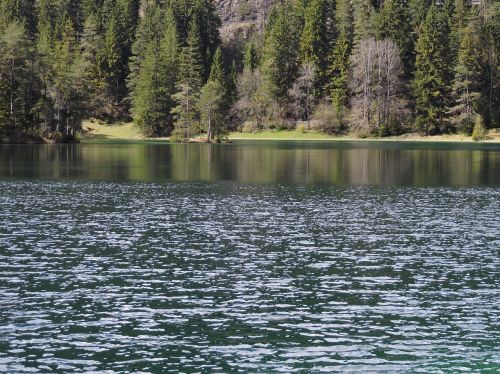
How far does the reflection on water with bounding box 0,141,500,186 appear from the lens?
72.6 meters

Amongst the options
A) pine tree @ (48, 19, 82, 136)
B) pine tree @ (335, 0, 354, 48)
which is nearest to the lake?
pine tree @ (48, 19, 82, 136)

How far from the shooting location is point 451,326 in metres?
21.9

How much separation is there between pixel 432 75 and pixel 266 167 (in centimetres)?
8749

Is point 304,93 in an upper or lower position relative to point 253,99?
upper

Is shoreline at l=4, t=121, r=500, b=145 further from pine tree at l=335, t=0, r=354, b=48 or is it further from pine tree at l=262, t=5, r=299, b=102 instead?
pine tree at l=335, t=0, r=354, b=48

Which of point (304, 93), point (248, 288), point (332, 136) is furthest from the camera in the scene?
point (304, 93)

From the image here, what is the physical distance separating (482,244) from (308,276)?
12.5m

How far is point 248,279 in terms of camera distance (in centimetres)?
2816

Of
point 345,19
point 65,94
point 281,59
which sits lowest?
point 65,94

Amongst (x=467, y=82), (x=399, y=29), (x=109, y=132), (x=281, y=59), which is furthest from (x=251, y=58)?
(x=467, y=82)

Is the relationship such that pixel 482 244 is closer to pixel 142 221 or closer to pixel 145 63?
pixel 142 221

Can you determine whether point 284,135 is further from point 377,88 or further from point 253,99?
point 377,88

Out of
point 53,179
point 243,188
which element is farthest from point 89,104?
point 243,188

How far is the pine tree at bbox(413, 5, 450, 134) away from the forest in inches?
11.0
